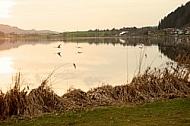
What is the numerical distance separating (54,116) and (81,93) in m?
2.34

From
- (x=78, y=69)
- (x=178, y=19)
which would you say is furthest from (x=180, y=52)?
(x=178, y=19)

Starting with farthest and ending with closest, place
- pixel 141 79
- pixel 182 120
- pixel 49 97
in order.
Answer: pixel 141 79, pixel 49 97, pixel 182 120

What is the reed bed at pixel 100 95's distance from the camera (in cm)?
729

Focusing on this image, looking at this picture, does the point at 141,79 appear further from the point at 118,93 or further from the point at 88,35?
the point at 88,35

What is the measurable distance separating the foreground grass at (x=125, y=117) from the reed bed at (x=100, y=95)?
0.78 meters

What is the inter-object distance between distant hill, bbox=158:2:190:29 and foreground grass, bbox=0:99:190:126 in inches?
3649

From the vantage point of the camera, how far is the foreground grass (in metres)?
5.84

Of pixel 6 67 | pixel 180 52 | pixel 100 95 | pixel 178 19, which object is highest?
pixel 178 19

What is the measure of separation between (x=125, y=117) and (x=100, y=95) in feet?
9.12

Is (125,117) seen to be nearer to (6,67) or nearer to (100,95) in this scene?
(100,95)

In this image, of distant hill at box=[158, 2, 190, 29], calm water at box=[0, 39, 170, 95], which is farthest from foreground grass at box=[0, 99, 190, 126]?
distant hill at box=[158, 2, 190, 29]

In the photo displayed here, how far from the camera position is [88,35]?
5901 inches

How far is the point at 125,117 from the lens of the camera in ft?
20.6

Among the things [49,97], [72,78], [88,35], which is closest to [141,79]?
[49,97]
